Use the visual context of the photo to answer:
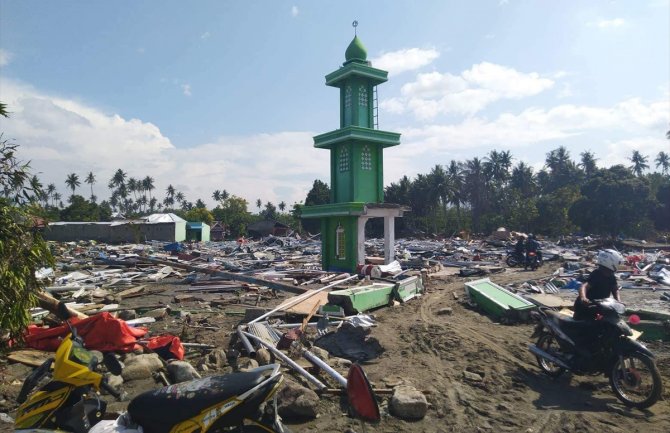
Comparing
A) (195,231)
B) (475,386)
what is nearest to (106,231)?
(195,231)

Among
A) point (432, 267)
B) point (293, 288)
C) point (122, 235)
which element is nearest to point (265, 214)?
point (122, 235)

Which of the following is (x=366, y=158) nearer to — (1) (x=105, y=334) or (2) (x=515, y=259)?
(2) (x=515, y=259)

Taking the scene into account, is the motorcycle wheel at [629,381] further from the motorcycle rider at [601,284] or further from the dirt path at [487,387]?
the motorcycle rider at [601,284]

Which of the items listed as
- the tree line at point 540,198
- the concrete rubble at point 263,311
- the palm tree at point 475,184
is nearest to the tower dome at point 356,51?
the concrete rubble at point 263,311

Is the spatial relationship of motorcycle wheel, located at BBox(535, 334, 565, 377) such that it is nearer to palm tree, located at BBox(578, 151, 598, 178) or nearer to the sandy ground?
the sandy ground

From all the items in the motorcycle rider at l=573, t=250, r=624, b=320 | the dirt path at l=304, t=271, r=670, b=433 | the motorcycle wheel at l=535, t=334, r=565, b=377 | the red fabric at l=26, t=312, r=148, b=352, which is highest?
the motorcycle rider at l=573, t=250, r=624, b=320

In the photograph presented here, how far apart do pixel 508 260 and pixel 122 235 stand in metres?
45.7

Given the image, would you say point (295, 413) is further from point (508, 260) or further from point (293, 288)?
point (508, 260)

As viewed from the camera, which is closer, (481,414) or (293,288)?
(481,414)

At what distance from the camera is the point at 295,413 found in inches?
187

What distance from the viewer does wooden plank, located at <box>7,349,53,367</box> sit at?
6270 mm

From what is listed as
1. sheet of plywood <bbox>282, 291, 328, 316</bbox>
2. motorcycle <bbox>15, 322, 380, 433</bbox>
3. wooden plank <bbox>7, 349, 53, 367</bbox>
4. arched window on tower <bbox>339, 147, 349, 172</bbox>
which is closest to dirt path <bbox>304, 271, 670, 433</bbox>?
motorcycle <bbox>15, 322, 380, 433</bbox>

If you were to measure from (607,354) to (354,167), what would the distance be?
14.8m

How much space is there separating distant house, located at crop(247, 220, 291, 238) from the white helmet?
179 ft
